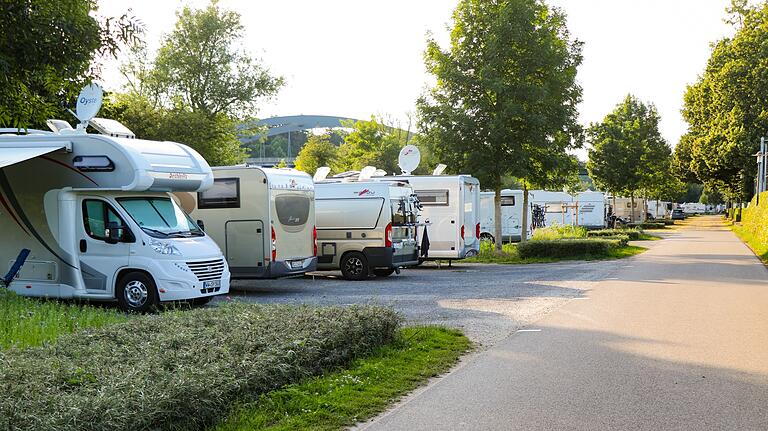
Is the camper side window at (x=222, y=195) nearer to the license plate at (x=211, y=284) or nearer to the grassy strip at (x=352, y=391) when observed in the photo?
the license plate at (x=211, y=284)

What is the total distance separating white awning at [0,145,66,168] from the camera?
39.6 ft

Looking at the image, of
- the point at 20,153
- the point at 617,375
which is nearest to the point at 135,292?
the point at 20,153

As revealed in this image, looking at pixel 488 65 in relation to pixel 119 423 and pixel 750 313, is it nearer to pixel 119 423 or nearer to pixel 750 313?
pixel 750 313

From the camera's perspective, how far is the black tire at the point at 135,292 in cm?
1302

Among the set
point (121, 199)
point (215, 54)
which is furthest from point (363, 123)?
point (121, 199)

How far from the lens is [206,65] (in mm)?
42125

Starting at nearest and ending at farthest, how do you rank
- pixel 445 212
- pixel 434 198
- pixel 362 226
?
pixel 362 226
pixel 445 212
pixel 434 198

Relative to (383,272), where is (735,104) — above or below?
above

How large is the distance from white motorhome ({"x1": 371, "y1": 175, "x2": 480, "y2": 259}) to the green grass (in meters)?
13.3

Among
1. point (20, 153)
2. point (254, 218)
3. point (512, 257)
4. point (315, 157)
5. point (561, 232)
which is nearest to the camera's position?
point (20, 153)

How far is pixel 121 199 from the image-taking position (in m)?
13.3

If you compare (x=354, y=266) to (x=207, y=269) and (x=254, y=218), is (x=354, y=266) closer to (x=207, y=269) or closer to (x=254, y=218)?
(x=254, y=218)

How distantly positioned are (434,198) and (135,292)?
11.7m

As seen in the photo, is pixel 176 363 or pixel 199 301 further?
pixel 199 301
